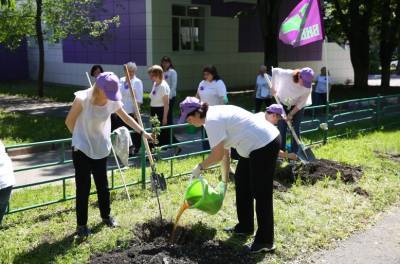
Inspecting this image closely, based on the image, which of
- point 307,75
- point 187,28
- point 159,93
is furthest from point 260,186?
point 187,28

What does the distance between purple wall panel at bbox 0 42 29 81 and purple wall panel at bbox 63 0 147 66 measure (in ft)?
18.3

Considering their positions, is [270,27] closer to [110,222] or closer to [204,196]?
[110,222]

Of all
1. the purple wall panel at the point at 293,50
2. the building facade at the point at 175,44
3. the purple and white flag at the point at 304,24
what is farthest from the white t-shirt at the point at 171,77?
the purple wall panel at the point at 293,50

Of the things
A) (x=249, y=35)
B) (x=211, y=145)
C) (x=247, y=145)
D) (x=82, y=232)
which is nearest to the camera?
(x=211, y=145)

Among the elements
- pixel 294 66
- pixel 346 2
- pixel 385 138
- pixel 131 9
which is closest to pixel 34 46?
pixel 131 9

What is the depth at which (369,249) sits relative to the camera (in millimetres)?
4895

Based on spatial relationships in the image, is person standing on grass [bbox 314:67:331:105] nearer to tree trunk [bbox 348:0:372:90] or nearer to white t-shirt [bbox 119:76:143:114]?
white t-shirt [bbox 119:76:143:114]

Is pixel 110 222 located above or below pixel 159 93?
below

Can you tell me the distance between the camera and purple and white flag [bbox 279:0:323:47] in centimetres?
846

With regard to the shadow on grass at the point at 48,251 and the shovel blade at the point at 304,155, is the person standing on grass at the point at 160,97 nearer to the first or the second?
the shovel blade at the point at 304,155

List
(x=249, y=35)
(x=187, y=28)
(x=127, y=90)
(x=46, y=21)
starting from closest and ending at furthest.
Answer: (x=127, y=90)
(x=46, y=21)
(x=187, y=28)
(x=249, y=35)

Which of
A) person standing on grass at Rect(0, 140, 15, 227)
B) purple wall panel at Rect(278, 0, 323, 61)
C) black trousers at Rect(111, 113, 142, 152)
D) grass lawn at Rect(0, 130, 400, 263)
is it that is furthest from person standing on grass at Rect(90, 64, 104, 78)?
purple wall panel at Rect(278, 0, 323, 61)

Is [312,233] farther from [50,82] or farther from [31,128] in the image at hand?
[50,82]

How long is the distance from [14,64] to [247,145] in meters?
22.7
